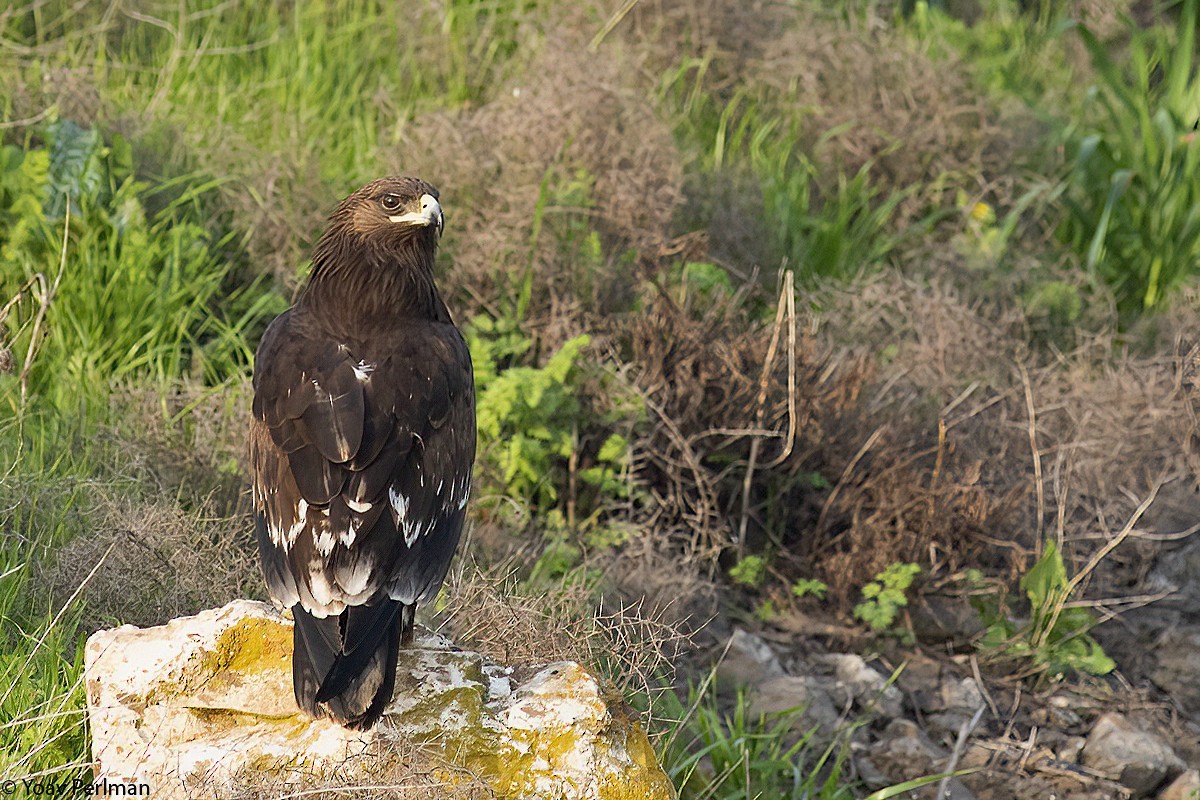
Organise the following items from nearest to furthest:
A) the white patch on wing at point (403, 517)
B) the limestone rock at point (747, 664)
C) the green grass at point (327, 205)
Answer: the white patch on wing at point (403, 517)
the green grass at point (327, 205)
the limestone rock at point (747, 664)

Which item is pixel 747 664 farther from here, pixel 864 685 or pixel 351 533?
pixel 351 533

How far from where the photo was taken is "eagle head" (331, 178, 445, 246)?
12.8 feet

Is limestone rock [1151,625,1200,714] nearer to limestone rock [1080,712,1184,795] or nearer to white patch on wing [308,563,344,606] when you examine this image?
limestone rock [1080,712,1184,795]

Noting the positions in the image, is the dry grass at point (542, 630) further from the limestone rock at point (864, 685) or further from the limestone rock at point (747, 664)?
the limestone rock at point (864, 685)

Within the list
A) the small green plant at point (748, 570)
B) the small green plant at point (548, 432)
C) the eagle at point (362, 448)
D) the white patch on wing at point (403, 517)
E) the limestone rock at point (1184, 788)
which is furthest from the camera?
the small green plant at point (748, 570)

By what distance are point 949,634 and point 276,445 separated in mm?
3039

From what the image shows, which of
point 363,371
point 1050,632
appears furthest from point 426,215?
point 1050,632

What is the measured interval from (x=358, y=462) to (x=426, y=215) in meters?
0.82

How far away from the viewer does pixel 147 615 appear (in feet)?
13.0

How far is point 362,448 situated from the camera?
345 centimetres

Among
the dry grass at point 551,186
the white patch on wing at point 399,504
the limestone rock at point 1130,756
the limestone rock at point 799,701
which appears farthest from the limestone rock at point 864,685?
the white patch on wing at point 399,504

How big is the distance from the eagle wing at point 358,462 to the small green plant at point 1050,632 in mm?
2523

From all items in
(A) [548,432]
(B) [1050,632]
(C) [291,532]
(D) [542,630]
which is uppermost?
(C) [291,532]

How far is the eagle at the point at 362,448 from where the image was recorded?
3.11 meters
